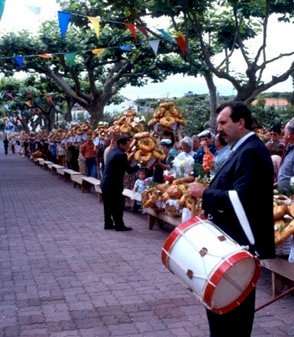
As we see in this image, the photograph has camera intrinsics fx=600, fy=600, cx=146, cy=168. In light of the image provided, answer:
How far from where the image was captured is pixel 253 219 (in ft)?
10.7

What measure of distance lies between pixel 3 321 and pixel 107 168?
15.6 ft

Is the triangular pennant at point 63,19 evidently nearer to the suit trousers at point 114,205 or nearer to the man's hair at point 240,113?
the suit trousers at point 114,205

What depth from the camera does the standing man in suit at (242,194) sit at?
10.7 feet

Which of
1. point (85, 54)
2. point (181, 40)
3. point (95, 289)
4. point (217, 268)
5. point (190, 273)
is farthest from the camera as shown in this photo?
point (85, 54)

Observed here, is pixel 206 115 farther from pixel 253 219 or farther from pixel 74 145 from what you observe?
pixel 253 219

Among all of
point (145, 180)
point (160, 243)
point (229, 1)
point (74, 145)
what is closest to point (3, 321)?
point (160, 243)

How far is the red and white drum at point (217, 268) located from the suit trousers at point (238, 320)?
127mm

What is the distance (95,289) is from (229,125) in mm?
3225

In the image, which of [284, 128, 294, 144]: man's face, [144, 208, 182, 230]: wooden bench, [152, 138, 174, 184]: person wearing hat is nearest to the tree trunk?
[152, 138, 174, 184]: person wearing hat

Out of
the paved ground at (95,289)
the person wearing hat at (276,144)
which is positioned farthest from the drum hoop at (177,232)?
the person wearing hat at (276,144)

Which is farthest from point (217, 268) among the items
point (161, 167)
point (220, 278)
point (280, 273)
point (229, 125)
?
point (161, 167)

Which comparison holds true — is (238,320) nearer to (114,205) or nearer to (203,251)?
(203,251)

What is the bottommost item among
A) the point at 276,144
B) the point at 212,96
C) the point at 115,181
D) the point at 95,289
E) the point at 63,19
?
the point at 95,289

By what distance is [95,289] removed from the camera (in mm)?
6090
